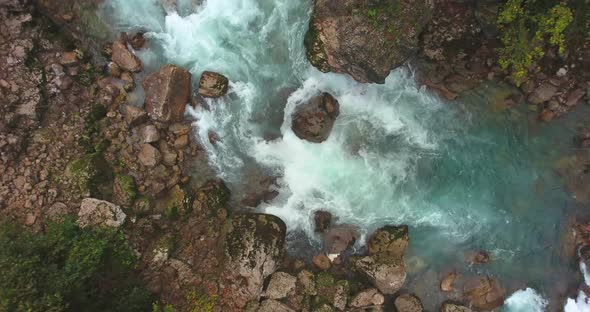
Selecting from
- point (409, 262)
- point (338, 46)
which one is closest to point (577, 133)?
point (409, 262)

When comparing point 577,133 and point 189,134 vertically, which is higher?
point 577,133

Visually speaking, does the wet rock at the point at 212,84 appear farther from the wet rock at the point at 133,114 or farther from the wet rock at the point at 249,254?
the wet rock at the point at 249,254

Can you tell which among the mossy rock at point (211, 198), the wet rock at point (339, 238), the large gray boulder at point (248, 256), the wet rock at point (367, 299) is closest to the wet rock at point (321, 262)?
the wet rock at point (339, 238)

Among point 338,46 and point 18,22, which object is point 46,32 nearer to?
point 18,22

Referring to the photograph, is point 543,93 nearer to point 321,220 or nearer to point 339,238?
point 339,238

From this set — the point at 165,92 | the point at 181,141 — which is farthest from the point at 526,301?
the point at 165,92
